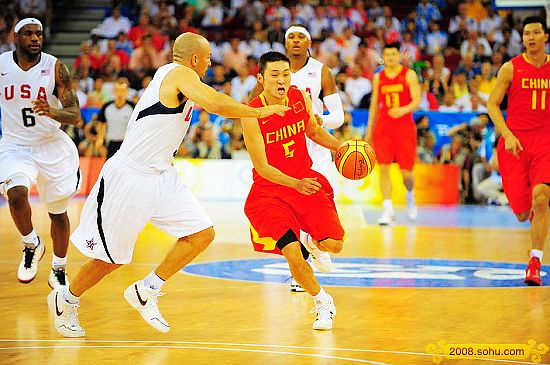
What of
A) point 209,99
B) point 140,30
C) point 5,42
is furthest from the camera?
point 140,30

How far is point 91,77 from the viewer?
23.3 metres

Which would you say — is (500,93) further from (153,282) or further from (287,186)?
(153,282)

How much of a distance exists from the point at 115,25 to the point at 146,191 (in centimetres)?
1929

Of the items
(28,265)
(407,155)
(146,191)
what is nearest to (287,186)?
(146,191)

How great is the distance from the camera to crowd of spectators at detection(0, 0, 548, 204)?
780 inches

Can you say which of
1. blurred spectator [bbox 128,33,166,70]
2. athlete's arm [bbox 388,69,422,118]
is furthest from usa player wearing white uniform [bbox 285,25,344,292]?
blurred spectator [bbox 128,33,166,70]

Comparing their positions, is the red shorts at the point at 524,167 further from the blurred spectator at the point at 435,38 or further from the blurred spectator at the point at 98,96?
the blurred spectator at the point at 98,96

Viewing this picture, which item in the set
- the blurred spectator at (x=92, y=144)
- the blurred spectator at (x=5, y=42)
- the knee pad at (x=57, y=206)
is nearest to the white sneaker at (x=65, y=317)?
the knee pad at (x=57, y=206)

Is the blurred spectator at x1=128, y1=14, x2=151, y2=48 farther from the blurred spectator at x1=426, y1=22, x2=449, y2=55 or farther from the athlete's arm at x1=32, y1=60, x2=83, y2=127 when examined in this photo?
the athlete's arm at x1=32, y1=60, x2=83, y2=127

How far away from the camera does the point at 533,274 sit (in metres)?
9.31

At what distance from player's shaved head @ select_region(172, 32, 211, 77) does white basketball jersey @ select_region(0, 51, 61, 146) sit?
2.27 m

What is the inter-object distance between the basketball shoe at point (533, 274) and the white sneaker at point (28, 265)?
14.4 feet

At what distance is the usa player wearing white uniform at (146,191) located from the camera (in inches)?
269

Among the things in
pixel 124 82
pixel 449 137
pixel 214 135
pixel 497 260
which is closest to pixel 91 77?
pixel 214 135
